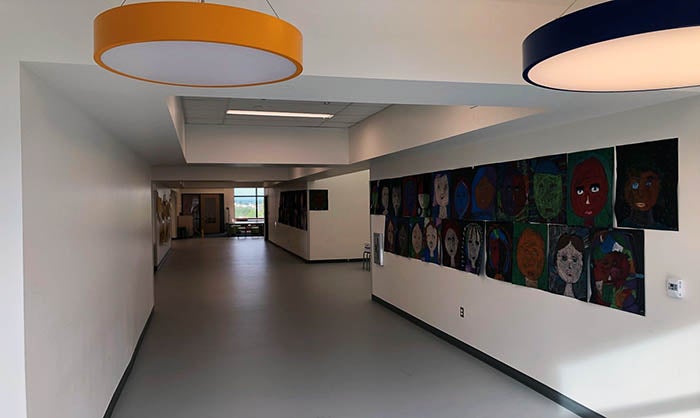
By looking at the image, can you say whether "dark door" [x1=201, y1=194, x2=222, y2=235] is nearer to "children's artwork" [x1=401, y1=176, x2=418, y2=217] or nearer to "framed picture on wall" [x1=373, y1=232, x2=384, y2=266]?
"framed picture on wall" [x1=373, y1=232, x2=384, y2=266]

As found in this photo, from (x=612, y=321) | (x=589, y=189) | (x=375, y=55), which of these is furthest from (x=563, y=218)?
(x=375, y=55)

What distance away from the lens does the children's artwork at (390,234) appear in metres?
8.34

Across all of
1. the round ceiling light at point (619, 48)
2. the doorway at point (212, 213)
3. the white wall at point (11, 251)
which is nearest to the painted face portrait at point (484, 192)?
the round ceiling light at point (619, 48)

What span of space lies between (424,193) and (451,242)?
1028mm

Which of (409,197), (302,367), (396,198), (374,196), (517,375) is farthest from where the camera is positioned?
(374,196)

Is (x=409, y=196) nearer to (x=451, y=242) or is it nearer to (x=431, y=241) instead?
(x=431, y=241)

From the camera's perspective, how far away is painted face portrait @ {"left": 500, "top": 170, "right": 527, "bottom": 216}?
5.05 m

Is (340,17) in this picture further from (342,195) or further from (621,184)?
(342,195)

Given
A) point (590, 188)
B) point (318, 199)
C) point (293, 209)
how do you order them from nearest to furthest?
point (590, 188), point (318, 199), point (293, 209)

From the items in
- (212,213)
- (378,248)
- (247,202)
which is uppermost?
(247,202)

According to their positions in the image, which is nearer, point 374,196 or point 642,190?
point 642,190

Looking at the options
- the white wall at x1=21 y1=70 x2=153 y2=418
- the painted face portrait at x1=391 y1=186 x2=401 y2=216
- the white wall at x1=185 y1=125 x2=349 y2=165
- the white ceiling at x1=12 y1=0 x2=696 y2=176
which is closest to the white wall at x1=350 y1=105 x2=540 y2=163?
the white wall at x1=185 y1=125 x2=349 y2=165

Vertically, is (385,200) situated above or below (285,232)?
above

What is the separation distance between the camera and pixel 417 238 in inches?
293
